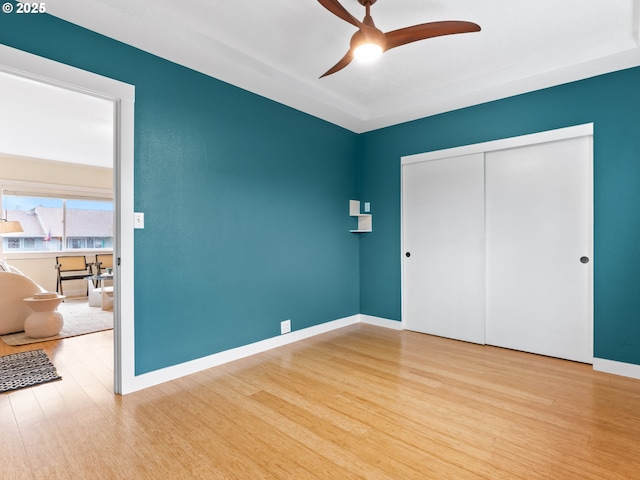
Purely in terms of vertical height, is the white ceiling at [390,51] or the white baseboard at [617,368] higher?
the white ceiling at [390,51]

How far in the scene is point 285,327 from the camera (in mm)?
3725

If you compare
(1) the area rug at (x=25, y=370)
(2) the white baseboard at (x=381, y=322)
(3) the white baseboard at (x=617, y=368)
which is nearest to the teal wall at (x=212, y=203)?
(2) the white baseboard at (x=381, y=322)

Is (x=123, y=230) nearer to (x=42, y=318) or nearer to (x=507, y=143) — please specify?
(x=42, y=318)

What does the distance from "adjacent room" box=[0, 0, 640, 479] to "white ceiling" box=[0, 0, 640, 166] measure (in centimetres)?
2

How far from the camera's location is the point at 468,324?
12.5 feet

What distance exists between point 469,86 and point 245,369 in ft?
11.4

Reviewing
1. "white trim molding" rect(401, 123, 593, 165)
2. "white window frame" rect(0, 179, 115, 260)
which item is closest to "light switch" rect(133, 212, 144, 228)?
"white trim molding" rect(401, 123, 593, 165)

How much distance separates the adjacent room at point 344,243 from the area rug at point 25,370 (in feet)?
0.15

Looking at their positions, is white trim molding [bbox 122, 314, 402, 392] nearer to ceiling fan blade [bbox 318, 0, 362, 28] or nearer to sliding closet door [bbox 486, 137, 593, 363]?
sliding closet door [bbox 486, 137, 593, 363]

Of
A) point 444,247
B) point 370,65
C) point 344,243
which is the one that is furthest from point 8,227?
point 444,247

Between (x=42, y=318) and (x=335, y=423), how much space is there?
3.84 metres

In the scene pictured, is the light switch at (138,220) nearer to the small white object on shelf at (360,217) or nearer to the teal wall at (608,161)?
the small white object on shelf at (360,217)

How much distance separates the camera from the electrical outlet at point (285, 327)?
12.1ft

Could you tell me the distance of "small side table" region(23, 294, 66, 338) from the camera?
13.0 feet
